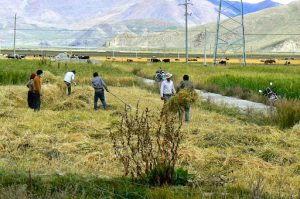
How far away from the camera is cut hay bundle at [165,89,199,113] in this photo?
17.1 m

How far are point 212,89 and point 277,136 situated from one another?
22381 millimetres

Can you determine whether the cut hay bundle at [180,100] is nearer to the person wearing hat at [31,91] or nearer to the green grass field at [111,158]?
the green grass field at [111,158]

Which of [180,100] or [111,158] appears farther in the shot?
[180,100]

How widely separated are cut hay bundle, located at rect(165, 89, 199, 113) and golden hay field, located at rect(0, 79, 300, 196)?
0.69 m

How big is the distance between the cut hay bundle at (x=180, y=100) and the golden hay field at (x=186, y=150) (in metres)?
0.69

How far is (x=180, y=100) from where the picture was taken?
17250mm

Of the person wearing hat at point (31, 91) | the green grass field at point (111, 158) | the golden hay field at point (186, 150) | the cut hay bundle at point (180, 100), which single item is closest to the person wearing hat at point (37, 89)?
the person wearing hat at point (31, 91)

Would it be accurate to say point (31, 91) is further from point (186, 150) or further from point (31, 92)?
point (186, 150)

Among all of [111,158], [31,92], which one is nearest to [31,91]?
[31,92]

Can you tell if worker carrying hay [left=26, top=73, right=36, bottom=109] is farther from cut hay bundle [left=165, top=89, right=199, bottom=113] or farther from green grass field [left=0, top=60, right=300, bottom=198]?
cut hay bundle [left=165, top=89, right=199, bottom=113]

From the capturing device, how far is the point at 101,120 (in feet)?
59.6

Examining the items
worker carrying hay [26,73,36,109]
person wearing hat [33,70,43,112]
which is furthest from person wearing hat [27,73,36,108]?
person wearing hat [33,70,43,112]

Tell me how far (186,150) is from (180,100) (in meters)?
5.32

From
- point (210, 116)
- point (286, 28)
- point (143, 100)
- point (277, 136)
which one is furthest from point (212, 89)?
point (286, 28)
